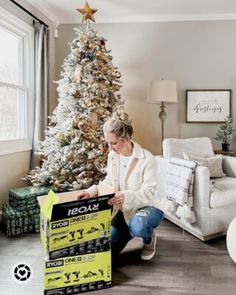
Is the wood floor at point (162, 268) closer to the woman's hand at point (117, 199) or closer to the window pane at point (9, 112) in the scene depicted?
the woman's hand at point (117, 199)

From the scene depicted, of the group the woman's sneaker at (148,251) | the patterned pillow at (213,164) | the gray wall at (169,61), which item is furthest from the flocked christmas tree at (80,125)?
the woman's sneaker at (148,251)

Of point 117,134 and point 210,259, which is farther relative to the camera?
point 210,259

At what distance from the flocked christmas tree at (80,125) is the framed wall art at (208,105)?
134 cm

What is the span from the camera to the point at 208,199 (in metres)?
2.81

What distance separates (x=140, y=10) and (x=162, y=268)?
3264 mm

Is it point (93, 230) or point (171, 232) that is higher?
point (93, 230)

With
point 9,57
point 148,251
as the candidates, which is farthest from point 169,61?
point 148,251

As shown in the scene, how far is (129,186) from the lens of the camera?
2.32 metres

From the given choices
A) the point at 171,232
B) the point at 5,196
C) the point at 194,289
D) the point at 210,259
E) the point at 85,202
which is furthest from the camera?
the point at 5,196

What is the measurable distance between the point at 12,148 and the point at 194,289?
7.97 feet

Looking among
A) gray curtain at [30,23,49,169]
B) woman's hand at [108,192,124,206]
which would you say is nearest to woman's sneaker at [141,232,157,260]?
woman's hand at [108,192,124,206]

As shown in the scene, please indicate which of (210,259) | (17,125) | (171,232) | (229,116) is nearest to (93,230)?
(210,259)

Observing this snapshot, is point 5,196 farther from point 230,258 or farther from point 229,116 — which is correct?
point 229,116

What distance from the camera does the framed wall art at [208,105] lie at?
173 inches
